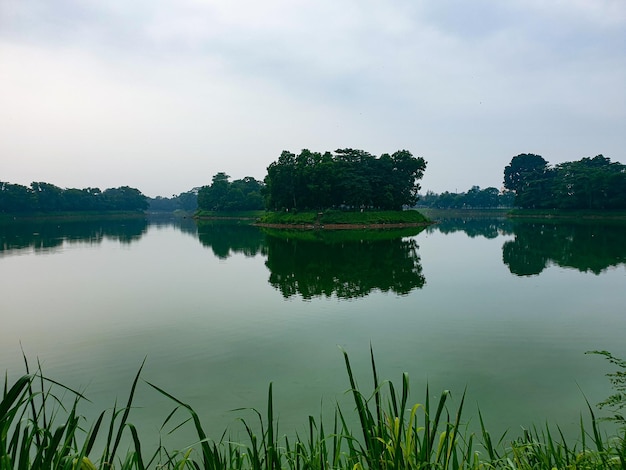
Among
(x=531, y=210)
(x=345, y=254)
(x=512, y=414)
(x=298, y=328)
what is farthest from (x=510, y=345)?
(x=531, y=210)

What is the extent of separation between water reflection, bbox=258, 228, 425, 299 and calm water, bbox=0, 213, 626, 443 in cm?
20

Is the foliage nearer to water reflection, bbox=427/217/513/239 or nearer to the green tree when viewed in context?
the green tree

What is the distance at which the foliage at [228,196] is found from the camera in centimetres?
11081

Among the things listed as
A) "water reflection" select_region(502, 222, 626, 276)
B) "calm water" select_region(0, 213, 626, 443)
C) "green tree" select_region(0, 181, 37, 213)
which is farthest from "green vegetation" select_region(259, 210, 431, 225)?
"green tree" select_region(0, 181, 37, 213)

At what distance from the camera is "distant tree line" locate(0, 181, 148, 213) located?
10006 centimetres

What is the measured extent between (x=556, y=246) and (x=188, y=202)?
17452 cm

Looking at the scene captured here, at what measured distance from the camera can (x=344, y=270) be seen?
25.2m

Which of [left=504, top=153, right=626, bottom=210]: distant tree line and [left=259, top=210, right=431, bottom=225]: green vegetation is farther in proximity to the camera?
[left=504, top=153, right=626, bottom=210]: distant tree line

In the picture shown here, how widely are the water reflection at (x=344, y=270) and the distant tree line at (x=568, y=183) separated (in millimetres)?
59840

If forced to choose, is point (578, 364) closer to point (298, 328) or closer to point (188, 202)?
point (298, 328)

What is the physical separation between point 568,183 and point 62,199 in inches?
5110

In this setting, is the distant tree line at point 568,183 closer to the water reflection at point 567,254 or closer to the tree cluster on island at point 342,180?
the tree cluster on island at point 342,180

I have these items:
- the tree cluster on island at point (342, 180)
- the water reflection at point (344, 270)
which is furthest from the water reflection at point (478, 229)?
the water reflection at point (344, 270)

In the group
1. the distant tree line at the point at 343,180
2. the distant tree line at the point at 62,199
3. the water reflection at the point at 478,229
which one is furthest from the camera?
the distant tree line at the point at 62,199
